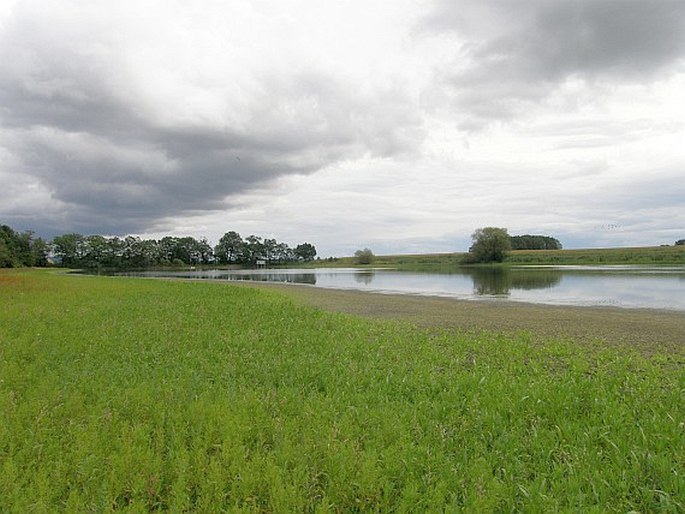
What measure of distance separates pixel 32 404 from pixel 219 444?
3.36m

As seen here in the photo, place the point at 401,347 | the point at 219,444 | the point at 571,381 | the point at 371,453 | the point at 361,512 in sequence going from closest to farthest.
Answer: the point at 361,512 → the point at 371,453 → the point at 219,444 → the point at 571,381 → the point at 401,347

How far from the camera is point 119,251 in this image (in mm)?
169625

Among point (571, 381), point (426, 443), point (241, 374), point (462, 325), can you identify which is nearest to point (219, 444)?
point (426, 443)

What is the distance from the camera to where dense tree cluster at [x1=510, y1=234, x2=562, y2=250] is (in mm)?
165000

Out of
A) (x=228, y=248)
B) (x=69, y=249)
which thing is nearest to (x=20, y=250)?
(x=69, y=249)

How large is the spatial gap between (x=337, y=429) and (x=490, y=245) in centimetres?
11662

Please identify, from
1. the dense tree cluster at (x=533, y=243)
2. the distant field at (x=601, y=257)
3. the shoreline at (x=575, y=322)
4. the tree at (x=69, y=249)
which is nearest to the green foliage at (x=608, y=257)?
the distant field at (x=601, y=257)

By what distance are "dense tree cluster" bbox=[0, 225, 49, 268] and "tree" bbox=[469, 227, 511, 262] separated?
11945 centimetres

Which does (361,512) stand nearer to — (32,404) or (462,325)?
(32,404)

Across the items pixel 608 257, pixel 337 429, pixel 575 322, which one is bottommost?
pixel 575 322

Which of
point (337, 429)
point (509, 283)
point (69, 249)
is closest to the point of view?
point (337, 429)

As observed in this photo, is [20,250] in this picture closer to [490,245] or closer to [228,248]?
[228,248]

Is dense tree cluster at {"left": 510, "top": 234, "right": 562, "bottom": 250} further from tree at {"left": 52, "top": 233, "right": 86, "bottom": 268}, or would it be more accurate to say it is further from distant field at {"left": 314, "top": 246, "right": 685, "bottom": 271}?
tree at {"left": 52, "top": 233, "right": 86, "bottom": 268}

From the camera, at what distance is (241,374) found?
27.5 feet
